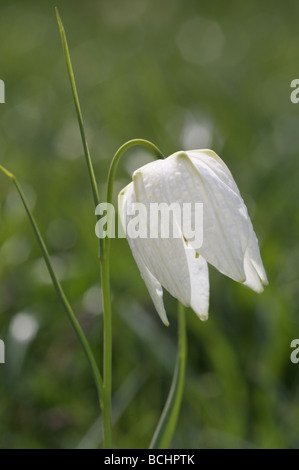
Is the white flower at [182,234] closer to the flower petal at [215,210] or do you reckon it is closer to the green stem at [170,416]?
the flower petal at [215,210]

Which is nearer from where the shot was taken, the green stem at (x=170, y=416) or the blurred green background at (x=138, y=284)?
the green stem at (x=170, y=416)

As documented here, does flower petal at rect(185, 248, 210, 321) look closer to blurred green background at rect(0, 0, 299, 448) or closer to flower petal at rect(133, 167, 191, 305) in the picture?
flower petal at rect(133, 167, 191, 305)

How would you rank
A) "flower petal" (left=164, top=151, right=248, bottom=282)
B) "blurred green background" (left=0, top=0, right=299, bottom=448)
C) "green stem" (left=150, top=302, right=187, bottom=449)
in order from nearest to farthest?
"flower petal" (left=164, top=151, right=248, bottom=282) < "green stem" (left=150, top=302, right=187, bottom=449) < "blurred green background" (left=0, top=0, right=299, bottom=448)

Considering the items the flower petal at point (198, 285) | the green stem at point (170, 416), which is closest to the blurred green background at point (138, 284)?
the green stem at point (170, 416)

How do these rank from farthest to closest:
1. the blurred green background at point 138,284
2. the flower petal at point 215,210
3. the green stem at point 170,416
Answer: the blurred green background at point 138,284 < the green stem at point 170,416 < the flower petal at point 215,210

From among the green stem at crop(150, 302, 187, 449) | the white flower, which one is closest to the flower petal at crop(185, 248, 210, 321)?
the white flower

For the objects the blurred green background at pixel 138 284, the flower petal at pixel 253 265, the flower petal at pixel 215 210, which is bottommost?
the blurred green background at pixel 138 284

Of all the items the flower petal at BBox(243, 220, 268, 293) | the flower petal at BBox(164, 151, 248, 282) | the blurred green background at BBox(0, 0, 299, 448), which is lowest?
the blurred green background at BBox(0, 0, 299, 448)

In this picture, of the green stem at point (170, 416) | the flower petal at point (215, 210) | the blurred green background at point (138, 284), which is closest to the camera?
the flower petal at point (215, 210)
